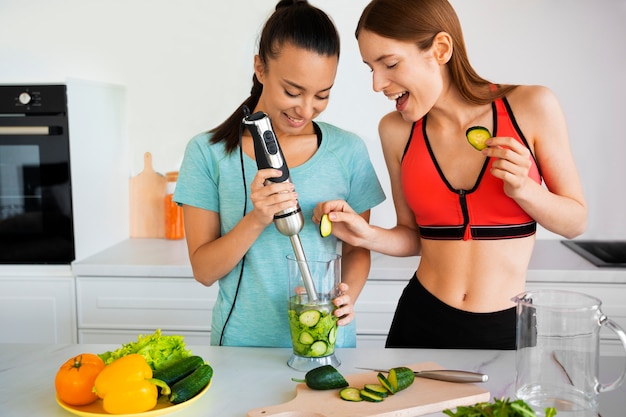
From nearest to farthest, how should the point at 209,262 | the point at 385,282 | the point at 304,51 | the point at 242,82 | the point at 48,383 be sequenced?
the point at 48,383 < the point at 304,51 < the point at 209,262 < the point at 385,282 < the point at 242,82

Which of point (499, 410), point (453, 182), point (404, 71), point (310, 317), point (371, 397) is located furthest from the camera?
point (453, 182)

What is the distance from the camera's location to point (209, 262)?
1.56 m

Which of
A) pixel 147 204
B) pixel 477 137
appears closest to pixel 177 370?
pixel 477 137

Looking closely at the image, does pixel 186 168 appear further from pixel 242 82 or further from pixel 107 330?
pixel 242 82

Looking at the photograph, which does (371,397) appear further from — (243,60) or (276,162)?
(243,60)

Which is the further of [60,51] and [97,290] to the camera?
[60,51]

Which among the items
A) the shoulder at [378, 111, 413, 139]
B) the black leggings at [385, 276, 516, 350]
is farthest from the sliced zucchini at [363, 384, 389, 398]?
the shoulder at [378, 111, 413, 139]

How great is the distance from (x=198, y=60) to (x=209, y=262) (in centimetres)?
179

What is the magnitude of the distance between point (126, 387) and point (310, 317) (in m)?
0.35

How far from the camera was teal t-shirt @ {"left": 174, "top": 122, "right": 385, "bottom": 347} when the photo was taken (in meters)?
1.60

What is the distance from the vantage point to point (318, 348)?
133 centimetres

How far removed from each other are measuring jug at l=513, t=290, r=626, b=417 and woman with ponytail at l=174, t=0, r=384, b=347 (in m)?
0.54

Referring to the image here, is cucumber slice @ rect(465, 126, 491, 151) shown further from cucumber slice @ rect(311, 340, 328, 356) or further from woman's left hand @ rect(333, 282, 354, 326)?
cucumber slice @ rect(311, 340, 328, 356)

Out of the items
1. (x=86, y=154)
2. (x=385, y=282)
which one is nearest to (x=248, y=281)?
(x=385, y=282)
